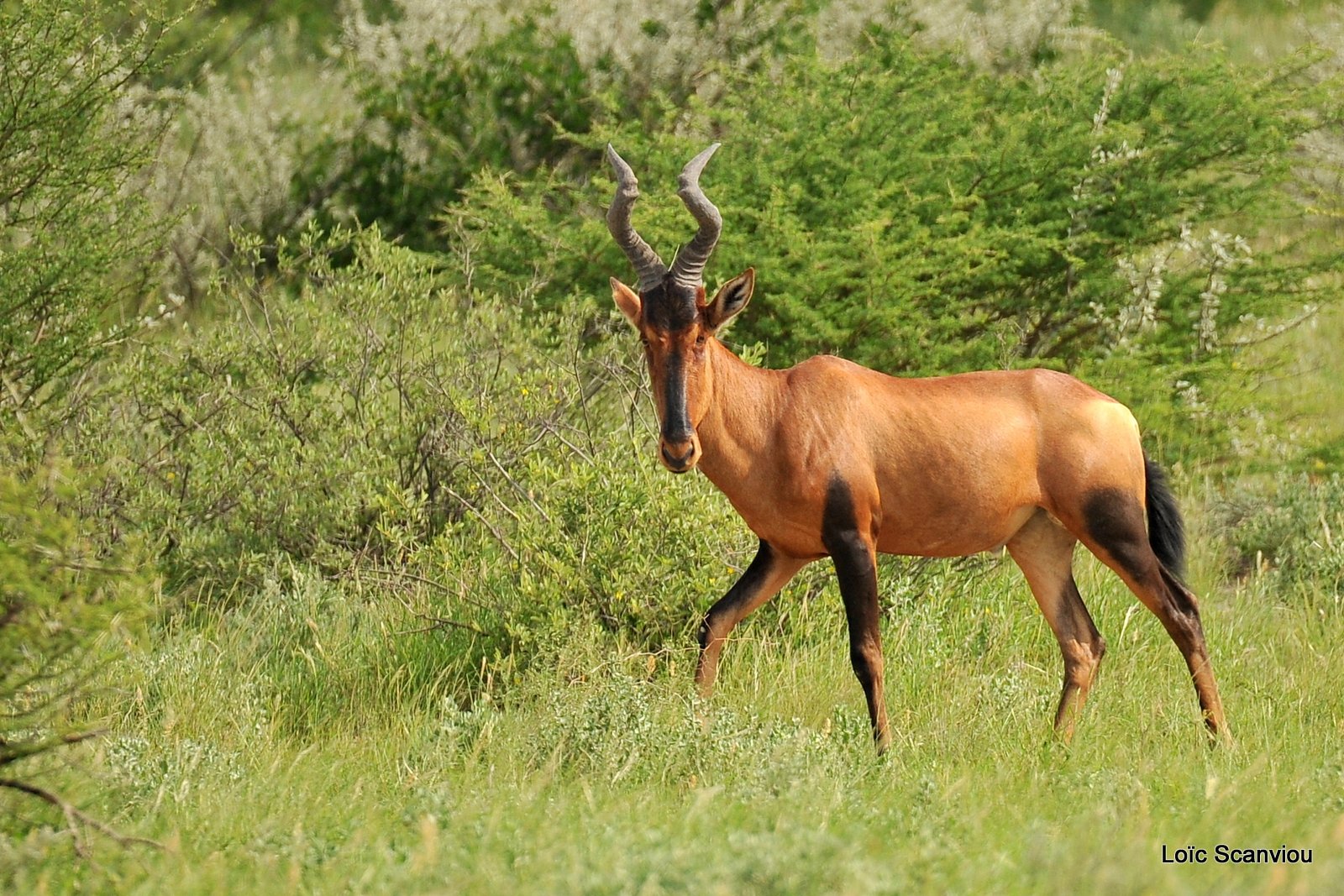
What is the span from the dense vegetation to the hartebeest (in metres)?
0.42

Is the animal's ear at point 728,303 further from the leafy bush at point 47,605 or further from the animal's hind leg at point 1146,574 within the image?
the leafy bush at point 47,605

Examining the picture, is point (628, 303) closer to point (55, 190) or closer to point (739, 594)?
point (739, 594)

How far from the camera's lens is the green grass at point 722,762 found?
4.34m

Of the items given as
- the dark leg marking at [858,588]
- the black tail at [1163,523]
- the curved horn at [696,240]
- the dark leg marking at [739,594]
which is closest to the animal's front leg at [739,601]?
the dark leg marking at [739,594]

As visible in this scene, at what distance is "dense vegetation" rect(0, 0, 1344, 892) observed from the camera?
15.7 feet

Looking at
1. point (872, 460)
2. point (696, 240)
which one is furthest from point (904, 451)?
point (696, 240)

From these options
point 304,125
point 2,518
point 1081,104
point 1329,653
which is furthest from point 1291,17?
point 2,518

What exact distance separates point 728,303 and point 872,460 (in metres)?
0.83

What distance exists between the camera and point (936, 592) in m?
8.02

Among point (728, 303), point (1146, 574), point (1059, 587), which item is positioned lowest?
point (1059, 587)

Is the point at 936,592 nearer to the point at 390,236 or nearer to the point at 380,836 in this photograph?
the point at 380,836

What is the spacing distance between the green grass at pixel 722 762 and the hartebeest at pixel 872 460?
1.37 ft

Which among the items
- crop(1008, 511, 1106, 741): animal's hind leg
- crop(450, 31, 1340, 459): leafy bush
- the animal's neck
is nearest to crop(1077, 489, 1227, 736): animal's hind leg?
crop(1008, 511, 1106, 741): animal's hind leg
